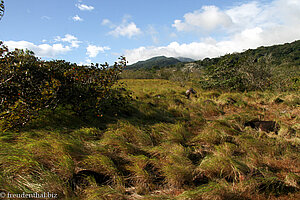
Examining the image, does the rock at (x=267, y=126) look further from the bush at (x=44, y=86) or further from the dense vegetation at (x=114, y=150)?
the bush at (x=44, y=86)

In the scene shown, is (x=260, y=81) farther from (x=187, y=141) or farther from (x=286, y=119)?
(x=187, y=141)

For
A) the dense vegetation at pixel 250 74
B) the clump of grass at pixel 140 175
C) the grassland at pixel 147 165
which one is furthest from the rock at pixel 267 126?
the dense vegetation at pixel 250 74

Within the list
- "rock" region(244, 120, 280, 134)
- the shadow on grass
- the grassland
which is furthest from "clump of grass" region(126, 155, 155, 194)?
"rock" region(244, 120, 280, 134)

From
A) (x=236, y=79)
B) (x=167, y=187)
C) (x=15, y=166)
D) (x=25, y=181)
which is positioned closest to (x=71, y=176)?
(x=25, y=181)

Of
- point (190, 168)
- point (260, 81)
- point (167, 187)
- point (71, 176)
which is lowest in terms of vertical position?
point (167, 187)

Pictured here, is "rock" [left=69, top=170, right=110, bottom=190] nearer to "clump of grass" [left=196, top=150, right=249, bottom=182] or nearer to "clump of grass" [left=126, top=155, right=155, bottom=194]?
"clump of grass" [left=126, top=155, right=155, bottom=194]

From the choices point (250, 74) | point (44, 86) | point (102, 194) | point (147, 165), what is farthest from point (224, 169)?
point (250, 74)

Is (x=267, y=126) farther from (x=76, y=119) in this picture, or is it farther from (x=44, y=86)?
(x=44, y=86)

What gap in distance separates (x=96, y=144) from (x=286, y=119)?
624cm

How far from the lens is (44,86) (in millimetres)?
3988

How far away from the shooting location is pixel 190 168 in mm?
2342

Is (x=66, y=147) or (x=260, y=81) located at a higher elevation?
(x=260, y=81)

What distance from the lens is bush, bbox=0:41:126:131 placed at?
352cm

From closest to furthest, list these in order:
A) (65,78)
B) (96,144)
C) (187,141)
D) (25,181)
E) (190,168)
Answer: (25,181) → (190,168) → (96,144) → (187,141) → (65,78)
